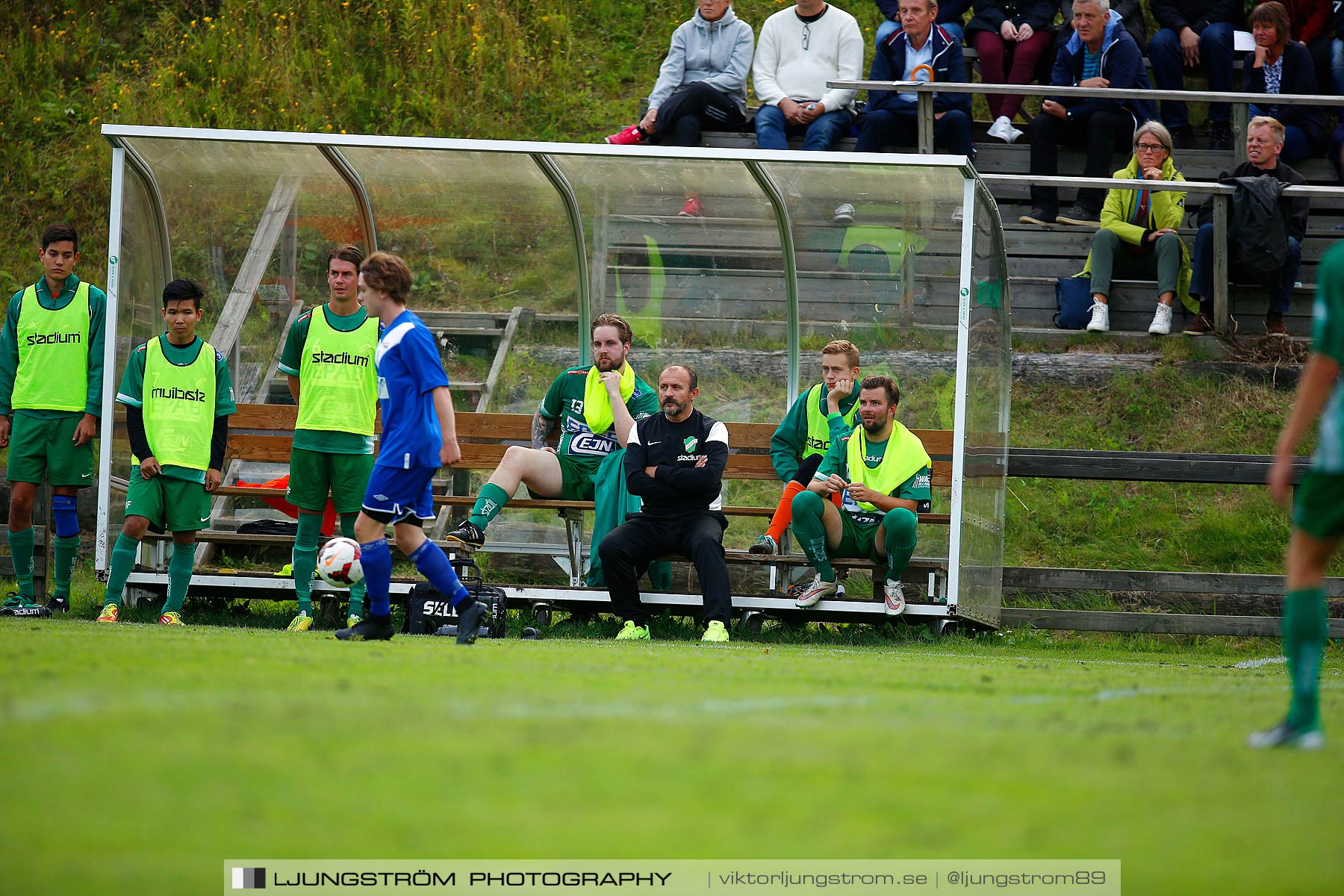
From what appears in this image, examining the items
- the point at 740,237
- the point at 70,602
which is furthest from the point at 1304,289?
the point at 70,602

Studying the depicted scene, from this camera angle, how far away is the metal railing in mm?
12172

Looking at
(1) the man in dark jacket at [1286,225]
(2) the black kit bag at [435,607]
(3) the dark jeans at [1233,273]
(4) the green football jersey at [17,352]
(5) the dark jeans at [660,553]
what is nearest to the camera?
(2) the black kit bag at [435,607]

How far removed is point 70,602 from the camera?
29.5 ft

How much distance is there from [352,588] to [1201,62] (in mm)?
10148

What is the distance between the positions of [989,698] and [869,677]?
0.77m

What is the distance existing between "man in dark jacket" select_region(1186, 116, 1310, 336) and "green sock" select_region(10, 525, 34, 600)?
9202 mm

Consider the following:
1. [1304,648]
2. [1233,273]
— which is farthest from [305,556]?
[1233,273]

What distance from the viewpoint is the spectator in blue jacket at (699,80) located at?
12852 mm

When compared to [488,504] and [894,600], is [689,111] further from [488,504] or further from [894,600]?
[894,600]

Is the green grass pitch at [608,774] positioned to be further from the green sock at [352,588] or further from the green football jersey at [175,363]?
the green football jersey at [175,363]

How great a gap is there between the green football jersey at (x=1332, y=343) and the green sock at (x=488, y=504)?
18.3ft

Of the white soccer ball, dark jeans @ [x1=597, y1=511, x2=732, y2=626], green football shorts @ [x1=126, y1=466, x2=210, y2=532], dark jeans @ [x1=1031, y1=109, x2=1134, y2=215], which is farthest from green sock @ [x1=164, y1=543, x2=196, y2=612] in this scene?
dark jeans @ [x1=1031, y1=109, x2=1134, y2=215]

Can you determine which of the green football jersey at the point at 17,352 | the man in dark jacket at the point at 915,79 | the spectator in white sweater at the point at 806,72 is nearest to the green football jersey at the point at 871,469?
the man in dark jacket at the point at 915,79

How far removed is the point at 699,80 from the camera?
1303cm
